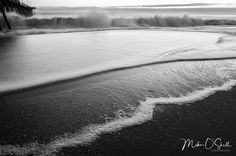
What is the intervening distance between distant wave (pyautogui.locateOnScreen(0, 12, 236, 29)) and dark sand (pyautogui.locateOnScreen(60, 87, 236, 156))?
1473cm

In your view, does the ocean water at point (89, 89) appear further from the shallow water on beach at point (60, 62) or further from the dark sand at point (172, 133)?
the dark sand at point (172, 133)

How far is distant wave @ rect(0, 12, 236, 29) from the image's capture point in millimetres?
16609

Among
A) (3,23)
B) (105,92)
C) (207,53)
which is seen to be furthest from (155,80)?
(3,23)

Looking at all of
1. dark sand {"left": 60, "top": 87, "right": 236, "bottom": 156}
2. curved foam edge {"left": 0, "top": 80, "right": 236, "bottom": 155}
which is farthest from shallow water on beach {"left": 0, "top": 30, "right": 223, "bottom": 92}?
dark sand {"left": 60, "top": 87, "right": 236, "bottom": 156}

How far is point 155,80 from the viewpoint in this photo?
437cm

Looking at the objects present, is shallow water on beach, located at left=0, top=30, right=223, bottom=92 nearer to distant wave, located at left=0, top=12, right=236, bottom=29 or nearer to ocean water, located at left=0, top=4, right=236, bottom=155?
ocean water, located at left=0, top=4, right=236, bottom=155

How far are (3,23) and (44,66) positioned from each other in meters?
13.3

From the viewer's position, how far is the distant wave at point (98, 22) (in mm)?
16609

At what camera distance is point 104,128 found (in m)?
2.60
